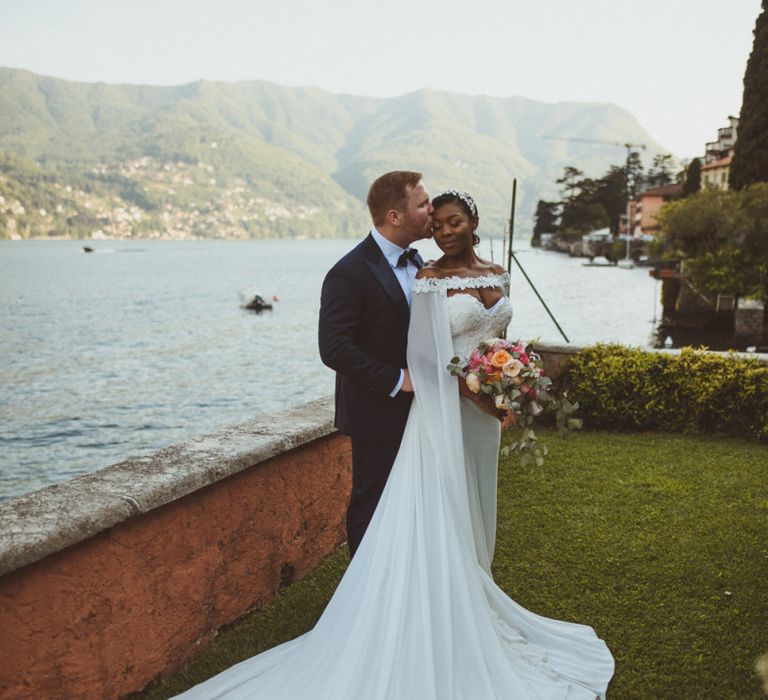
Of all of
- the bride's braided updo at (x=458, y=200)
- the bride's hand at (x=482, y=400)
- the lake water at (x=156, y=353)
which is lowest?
the lake water at (x=156, y=353)

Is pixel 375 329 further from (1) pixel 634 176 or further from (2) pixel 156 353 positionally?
(1) pixel 634 176

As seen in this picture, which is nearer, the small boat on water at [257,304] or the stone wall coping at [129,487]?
the stone wall coping at [129,487]

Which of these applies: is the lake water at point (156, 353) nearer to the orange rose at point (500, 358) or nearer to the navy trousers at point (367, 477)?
the navy trousers at point (367, 477)

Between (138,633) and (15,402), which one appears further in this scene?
(15,402)

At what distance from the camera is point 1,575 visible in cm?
250

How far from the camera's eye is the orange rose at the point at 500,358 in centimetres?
300

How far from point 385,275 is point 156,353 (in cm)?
3241

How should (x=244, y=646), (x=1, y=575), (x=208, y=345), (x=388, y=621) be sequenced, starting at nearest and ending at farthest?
(x=1, y=575)
(x=388, y=621)
(x=244, y=646)
(x=208, y=345)

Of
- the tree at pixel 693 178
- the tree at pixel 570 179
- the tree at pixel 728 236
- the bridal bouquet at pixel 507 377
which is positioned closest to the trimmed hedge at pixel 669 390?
the bridal bouquet at pixel 507 377

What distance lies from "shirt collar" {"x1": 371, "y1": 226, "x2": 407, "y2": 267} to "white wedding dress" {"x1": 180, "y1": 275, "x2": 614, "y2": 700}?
212 millimetres

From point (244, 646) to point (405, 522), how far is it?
1.15 metres

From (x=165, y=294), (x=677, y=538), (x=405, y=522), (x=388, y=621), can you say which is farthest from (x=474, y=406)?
(x=165, y=294)

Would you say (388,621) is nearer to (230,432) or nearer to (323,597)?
(323,597)

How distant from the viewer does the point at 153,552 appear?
321 cm
